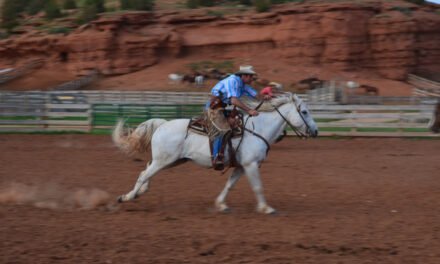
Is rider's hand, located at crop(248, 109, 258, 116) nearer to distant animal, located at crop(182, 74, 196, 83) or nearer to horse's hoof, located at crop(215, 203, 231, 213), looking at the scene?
horse's hoof, located at crop(215, 203, 231, 213)

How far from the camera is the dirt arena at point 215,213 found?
651 centimetres

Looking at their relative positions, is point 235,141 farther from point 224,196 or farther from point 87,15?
point 87,15

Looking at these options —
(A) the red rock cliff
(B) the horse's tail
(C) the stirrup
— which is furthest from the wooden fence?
(A) the red rock cliff

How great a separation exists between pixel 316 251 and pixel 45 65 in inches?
1932

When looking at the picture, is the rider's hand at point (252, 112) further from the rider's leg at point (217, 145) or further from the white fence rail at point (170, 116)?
the white fence rail at point (170, 116)

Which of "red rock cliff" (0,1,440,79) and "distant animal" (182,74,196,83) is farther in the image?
"red rock cliff" (0,1,440,79)

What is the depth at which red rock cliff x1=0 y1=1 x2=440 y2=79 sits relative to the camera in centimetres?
5153

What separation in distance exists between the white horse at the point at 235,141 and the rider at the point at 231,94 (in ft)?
0.42

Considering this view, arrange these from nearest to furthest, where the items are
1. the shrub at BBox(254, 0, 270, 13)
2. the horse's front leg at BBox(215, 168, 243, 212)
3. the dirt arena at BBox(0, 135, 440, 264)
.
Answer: the dirt arena at BBox(0, 135, 440, 264) < the horse's front leg at BBox(215, 168, 243, 212) < the shrub at BBox(254, 0, 270, 13)

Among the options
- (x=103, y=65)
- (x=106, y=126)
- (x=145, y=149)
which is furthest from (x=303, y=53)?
(x=145, y=149)

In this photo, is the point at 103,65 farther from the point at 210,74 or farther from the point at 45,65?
the point at 210,74

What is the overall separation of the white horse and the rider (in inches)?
5.1

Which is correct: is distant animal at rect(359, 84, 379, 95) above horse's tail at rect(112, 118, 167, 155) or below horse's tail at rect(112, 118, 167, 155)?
below

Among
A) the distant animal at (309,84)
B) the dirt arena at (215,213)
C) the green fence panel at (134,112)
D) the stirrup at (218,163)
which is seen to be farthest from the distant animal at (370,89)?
the stirrup at (218,163)
